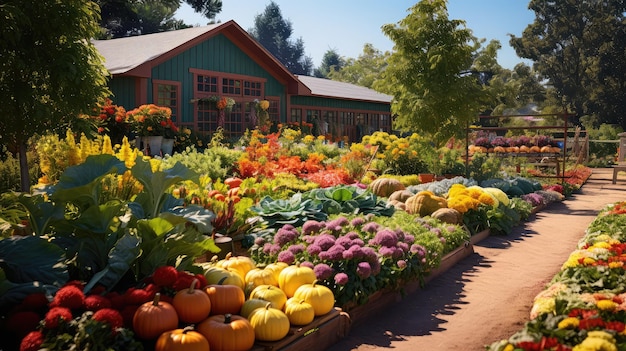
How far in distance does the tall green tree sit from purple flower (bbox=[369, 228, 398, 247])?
1691 inches

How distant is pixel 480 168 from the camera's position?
1400cm

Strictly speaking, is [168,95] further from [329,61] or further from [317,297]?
Result: [329,61]

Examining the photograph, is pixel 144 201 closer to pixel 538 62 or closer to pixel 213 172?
pixel 213 172

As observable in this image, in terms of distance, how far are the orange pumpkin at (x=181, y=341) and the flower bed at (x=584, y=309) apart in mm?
1644

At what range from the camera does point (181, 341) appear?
3.38 m

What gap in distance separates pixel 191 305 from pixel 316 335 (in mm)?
942

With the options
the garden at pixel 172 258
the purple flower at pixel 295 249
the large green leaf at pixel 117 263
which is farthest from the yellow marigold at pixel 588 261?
the large green leaf at pixel 117 263

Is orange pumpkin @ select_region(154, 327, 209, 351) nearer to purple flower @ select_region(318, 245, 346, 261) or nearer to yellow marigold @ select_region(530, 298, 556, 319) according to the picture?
purple flower @ select_region(318, 245, 346, 261)

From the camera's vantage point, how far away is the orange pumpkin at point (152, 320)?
3.44 m

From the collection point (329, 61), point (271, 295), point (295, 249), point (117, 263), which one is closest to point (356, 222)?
point (295, 249)

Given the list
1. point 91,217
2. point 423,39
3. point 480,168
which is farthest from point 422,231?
point 423,39

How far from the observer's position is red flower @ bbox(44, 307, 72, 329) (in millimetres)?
3113

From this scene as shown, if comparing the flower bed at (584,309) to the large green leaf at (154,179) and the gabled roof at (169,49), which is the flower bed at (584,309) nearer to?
the large green leaf at (154,179)

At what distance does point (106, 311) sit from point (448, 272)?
423 cm
